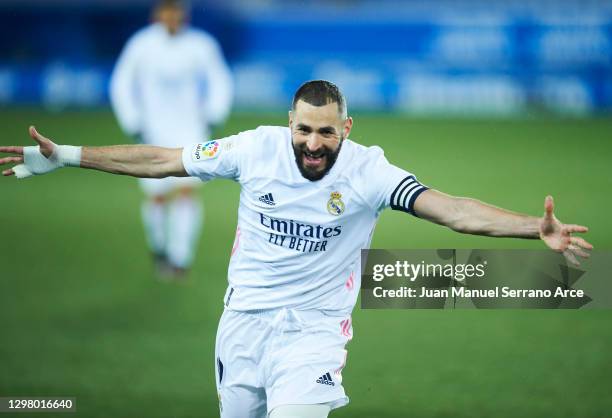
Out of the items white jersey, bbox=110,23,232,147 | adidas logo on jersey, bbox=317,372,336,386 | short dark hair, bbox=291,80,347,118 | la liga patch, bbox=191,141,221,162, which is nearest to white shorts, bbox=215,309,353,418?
adidas logo on jersey, bbox=317,372,336,386

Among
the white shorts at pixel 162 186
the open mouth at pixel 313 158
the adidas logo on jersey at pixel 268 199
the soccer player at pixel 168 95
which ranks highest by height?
the soccer player at pixel 168 95

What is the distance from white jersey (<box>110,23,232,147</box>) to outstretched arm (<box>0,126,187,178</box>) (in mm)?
6554

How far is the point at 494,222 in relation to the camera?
545 cm

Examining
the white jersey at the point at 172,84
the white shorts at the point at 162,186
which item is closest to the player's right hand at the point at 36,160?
the white shorts at the point at 162,186

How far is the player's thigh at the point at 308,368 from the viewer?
5547 mm

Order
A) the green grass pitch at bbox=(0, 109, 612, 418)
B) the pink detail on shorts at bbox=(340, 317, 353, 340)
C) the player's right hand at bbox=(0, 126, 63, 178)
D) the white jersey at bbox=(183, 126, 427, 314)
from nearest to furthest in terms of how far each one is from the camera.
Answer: the white jersey at bbox=(183, 126, 427, 314)
the pink detail on shorts at bbox=(340, 317, 353, 340)
the player's right hand at bbox=(0, 126, 63, 178)
the green grass pitch at bbox=(0, 109, 612, 418)

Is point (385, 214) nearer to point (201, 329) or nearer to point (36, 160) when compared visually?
point (201, 329)

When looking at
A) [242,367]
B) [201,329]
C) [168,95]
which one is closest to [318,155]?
[242,367]

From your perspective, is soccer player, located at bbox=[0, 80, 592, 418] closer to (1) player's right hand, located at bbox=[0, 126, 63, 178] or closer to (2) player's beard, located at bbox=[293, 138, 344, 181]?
(2) player's beard, located at bbox=[293, 138, 344, 181]

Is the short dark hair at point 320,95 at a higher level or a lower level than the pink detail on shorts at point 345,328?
higher

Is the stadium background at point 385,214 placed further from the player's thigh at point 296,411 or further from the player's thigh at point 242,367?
the player's thigh at point 296,411

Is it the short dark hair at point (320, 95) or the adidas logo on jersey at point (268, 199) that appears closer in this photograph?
the short dark hair at point (320, 95)

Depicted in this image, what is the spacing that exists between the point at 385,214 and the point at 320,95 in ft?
33.6

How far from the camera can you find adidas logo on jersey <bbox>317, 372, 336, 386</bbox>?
18.4 ft
